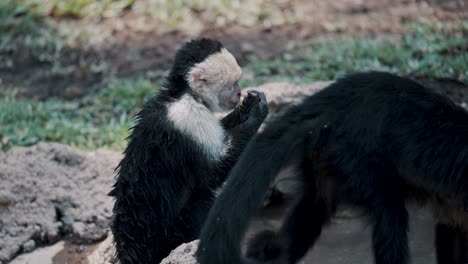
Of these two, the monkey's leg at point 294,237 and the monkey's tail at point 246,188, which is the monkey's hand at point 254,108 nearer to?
the monkey's leg at point 294,237

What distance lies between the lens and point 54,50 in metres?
9.99

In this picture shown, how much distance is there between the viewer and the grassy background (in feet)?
24.1

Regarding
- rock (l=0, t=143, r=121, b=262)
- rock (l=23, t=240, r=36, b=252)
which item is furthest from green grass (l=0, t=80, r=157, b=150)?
rock (l=23, t=240, r=36, b=252)

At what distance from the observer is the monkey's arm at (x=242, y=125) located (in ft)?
16.9

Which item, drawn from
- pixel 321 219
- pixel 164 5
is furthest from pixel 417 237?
pixel 164 5

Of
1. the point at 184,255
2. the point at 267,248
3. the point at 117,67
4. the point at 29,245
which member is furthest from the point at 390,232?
the point at 117,67

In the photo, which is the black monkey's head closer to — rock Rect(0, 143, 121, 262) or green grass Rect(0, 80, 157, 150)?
rock Rect(0, 143, 121, 262)

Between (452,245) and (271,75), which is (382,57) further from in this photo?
(452,245)

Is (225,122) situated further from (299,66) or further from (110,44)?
(110,44)

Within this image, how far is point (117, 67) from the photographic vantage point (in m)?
9.62

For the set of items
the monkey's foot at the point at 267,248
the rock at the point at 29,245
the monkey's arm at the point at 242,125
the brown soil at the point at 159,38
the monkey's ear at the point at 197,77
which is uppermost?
the monkey's ear at the point at 197,77

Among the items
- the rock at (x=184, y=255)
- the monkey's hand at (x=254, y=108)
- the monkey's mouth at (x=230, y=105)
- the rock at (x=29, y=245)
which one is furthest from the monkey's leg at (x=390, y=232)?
the rock at (x=29, y=245)

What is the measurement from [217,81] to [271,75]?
3.06m

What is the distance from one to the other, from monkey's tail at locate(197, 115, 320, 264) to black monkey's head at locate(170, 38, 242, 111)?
1.37m
